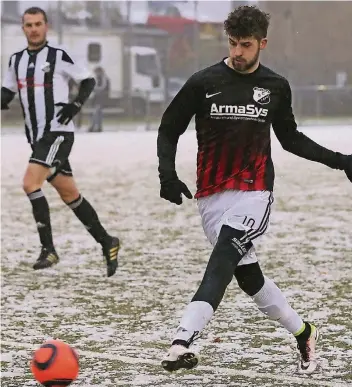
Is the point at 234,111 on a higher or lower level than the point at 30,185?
higher

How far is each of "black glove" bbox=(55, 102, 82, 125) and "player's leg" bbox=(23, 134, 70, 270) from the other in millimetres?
164

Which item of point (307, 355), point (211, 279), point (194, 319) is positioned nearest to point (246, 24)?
point (211, 279)

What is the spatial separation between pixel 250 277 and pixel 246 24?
1129mm

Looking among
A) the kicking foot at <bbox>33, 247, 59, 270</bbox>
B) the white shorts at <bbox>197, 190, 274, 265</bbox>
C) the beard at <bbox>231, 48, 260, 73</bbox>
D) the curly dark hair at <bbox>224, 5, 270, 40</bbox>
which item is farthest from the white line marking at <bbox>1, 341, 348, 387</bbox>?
the kicking foot at <bbox>33, 247, 59, 270</bbox>

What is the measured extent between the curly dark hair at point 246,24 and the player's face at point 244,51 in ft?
0.07

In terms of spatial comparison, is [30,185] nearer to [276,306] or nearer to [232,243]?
[276,306]

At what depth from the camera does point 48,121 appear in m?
8.36

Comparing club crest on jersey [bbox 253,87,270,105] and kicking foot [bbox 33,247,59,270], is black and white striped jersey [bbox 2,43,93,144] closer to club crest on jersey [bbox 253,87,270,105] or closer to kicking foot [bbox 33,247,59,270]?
kicking foot [bbox 33,247,59,270]

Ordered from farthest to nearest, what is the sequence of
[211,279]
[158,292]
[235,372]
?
1. [158,292]
2. [235,372]
3. [211,279]

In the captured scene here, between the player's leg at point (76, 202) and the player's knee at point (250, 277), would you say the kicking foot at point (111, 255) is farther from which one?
the player's knee at point (250, 277)

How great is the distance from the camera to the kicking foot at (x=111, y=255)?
7867mm

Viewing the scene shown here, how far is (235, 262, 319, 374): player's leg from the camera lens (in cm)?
496

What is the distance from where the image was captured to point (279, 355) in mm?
5379

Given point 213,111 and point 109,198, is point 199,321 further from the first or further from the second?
point 109,198
